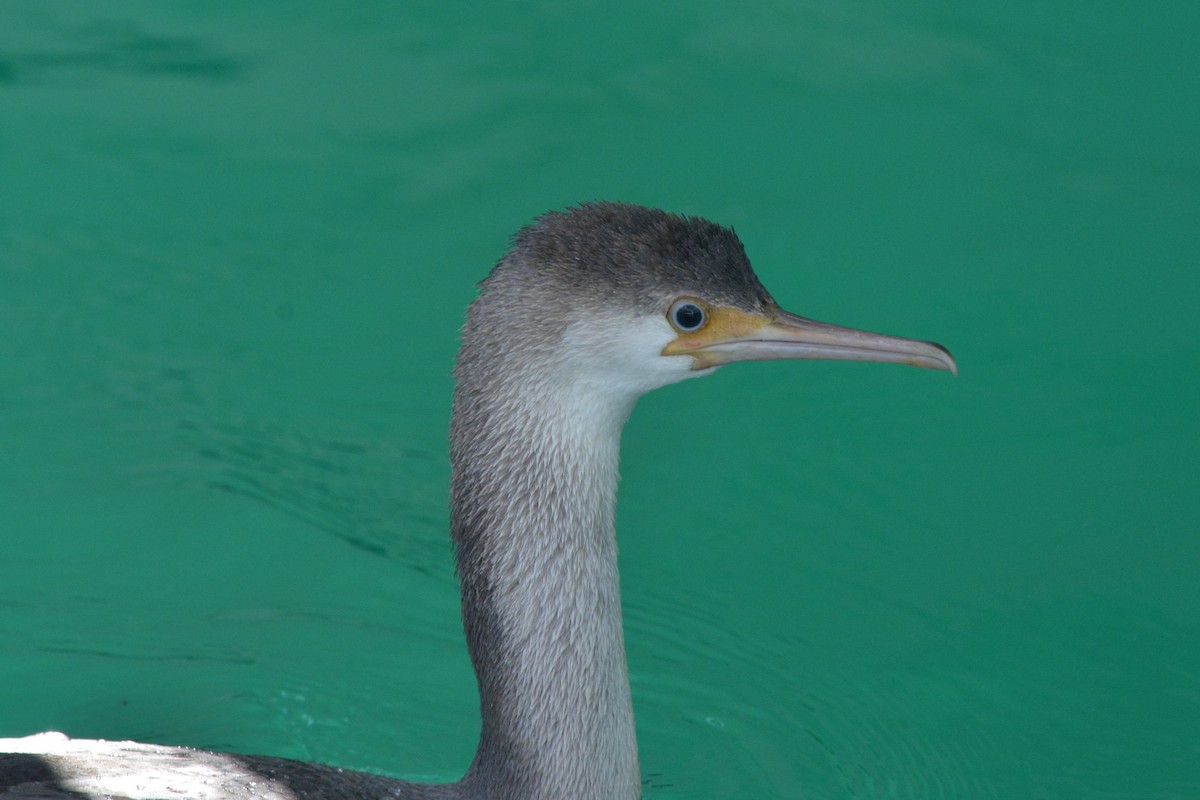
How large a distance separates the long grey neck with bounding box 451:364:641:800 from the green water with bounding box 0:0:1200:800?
0.89 meters

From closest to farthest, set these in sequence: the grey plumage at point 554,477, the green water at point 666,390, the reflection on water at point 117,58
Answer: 1. the grey plumage at point 554,477
2. the green water at point 666,390
3. the reflection on water at point 117,58

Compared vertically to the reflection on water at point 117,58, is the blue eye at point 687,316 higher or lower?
lower

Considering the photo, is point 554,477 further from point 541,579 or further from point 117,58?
point 117,58

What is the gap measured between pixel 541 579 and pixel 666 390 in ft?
7.71

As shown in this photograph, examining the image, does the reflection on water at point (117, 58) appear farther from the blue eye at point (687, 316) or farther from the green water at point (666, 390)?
the blue eye at point (687, 316)

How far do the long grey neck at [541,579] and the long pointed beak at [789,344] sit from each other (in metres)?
0.22

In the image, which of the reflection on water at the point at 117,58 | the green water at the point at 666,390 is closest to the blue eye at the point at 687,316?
the green water at the point at 666,390

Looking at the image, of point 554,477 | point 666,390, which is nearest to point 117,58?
point 666,390

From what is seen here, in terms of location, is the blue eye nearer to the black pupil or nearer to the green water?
the black pupil

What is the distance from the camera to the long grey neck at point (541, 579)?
9.78 ft

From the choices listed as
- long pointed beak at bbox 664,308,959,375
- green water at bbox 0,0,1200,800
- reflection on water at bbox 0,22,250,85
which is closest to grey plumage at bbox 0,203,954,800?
long pointed beak at bbox 664,308,959,375

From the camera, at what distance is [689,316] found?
9.86 ft

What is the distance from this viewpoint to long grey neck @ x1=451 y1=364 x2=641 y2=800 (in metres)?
2.98

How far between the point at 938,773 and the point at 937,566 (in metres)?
0.87
